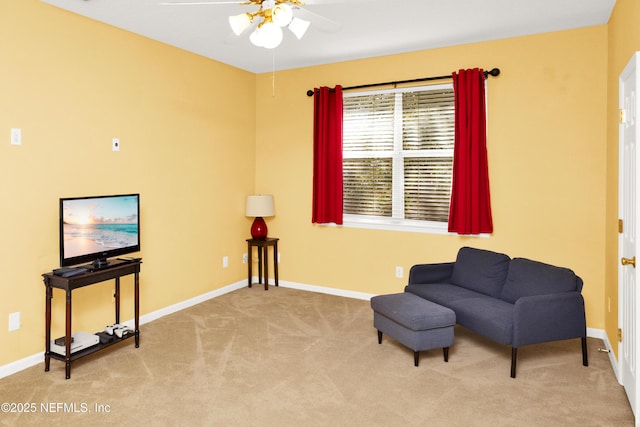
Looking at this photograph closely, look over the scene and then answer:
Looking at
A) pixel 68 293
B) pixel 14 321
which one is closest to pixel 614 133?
pixel 68 293

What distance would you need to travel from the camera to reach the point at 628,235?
2.87m

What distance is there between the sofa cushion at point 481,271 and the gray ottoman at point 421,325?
0.59 metres

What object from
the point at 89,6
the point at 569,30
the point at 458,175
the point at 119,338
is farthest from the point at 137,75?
the point at 569,30

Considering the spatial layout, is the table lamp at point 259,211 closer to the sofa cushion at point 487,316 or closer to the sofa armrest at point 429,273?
the sofa armrest at point 429,273

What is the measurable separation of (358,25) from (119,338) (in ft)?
10.8

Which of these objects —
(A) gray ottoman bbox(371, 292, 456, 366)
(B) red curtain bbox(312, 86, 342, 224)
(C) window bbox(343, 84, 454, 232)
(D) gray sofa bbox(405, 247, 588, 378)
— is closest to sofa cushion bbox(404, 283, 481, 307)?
(D) gray sofa bbox(405, 247, 588, 378)

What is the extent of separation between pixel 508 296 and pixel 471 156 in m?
1.46

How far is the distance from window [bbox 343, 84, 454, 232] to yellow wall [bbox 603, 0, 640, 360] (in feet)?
4.64

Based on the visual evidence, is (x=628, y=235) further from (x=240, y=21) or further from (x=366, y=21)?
(x=240, y=21)

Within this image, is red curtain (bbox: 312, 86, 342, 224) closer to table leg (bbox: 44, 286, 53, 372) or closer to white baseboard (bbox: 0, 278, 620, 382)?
white baseboard (bbox: 0, 278, 620, 382)

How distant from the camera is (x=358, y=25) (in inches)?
162

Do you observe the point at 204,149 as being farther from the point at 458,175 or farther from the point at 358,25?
the point at 458,175

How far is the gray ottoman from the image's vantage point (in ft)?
11.3

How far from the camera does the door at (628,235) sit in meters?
2.63
